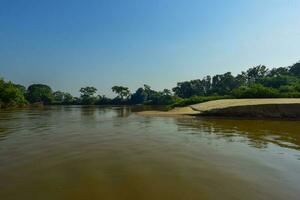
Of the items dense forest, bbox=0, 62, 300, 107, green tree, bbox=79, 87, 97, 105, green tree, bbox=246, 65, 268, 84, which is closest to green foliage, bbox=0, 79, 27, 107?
dense forest, bbox=0, 62, 300, 107

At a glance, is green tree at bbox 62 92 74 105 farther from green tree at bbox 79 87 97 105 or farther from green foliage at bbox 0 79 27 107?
green foliage at bbox 0 79 27 107

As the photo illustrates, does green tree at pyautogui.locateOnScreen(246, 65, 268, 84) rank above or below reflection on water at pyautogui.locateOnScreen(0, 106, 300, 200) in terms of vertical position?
above

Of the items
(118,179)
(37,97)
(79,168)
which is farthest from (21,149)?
(37,97)

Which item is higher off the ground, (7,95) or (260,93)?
(7,95)

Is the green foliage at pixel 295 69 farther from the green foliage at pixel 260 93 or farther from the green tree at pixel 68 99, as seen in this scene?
the green tree at pixel 68 99

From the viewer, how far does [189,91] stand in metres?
72.1

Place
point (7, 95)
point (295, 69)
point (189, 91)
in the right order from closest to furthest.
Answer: point (7, 95), point (295, 69), point (189, 91)

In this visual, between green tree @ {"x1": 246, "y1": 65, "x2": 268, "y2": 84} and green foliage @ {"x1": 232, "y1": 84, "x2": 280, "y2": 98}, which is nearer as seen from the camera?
green foliage @ {"x1": 232, "y1": 84, "x2": 280, "y2": 98}

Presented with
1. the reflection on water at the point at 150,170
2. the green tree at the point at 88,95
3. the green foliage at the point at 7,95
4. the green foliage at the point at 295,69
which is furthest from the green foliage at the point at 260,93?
the green tree at the point at 88,95

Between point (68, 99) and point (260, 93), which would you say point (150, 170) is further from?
point (68, 99)

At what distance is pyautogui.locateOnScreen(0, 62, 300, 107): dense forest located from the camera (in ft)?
133

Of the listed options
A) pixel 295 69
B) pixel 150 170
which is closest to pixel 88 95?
pixel 295 69

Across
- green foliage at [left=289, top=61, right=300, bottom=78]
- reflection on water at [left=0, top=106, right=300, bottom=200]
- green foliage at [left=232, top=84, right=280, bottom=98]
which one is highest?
green foliage at [left=289, top=61, right=300, bottom=78]

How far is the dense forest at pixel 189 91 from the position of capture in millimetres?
40550
